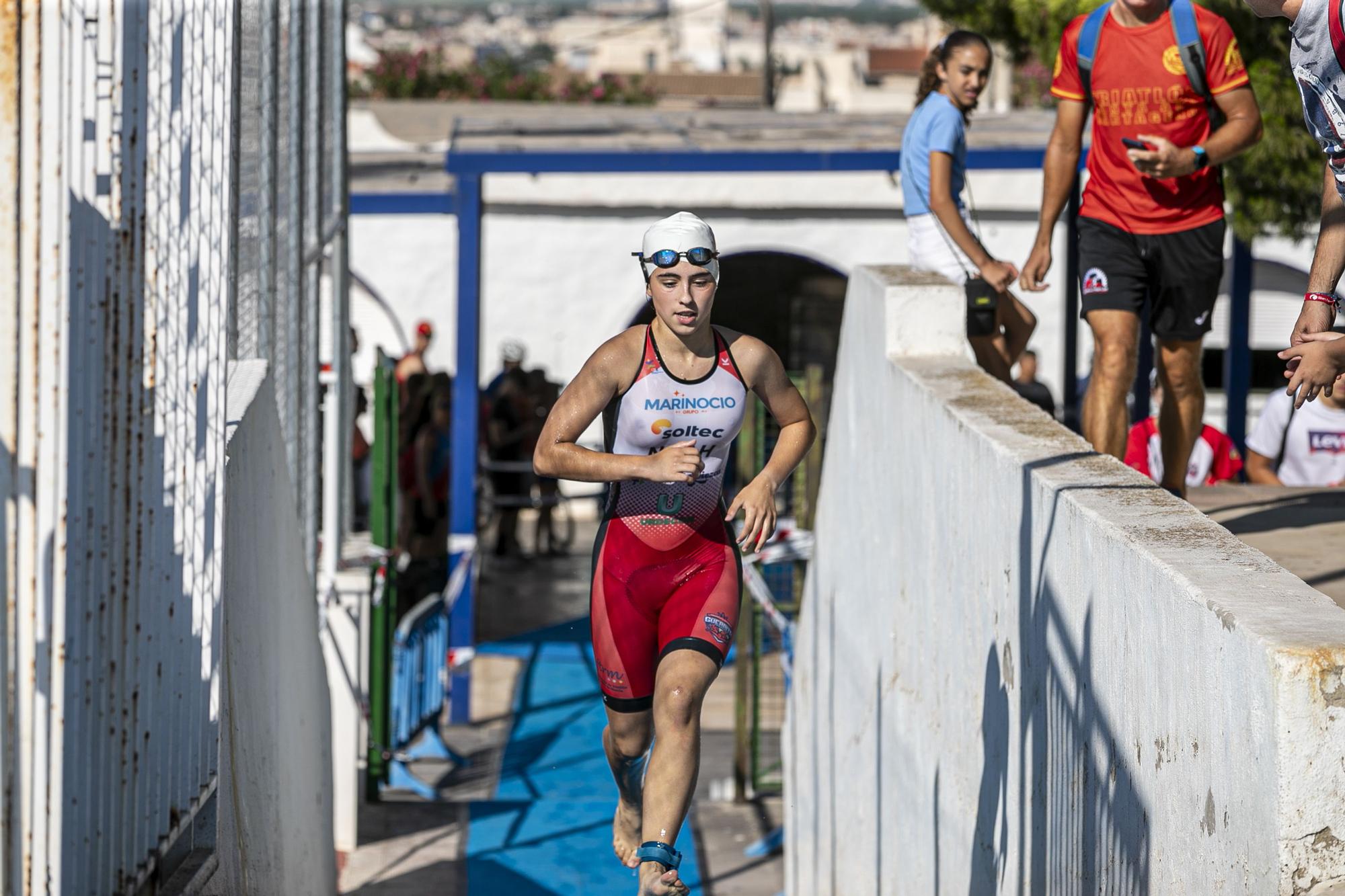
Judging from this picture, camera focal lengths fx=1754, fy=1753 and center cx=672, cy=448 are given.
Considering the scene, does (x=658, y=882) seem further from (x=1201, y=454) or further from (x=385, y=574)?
(x=385, y=574)

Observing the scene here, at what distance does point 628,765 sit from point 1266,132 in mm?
5627

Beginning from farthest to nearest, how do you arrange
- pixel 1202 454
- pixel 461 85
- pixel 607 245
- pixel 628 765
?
pixel 461 85, pixel 607 245, pixel 1202 454, pixel 628 765

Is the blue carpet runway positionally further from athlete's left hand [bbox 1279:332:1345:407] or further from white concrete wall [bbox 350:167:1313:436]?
athlete's left hand [bbox 1279:332:1345:407]

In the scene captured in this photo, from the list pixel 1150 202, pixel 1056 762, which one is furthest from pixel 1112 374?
pixel 1056 762

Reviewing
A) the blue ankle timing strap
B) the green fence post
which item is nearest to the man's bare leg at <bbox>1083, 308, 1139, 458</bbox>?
the blue ankle timing strap

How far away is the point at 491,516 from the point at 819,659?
33.2 ft

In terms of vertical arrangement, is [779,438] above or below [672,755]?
above

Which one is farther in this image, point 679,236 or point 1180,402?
point 1180,402

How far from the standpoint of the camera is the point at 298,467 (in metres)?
8.79

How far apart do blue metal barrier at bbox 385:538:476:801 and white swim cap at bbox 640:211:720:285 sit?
7.52 metres

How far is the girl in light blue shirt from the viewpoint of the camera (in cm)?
752

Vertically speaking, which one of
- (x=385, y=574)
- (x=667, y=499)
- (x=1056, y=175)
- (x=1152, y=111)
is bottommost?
(x=385, y=574)

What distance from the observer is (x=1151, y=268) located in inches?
261

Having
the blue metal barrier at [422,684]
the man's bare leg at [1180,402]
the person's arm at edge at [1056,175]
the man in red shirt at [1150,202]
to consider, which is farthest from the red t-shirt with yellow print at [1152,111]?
the blue metal barrier at [422,684]
